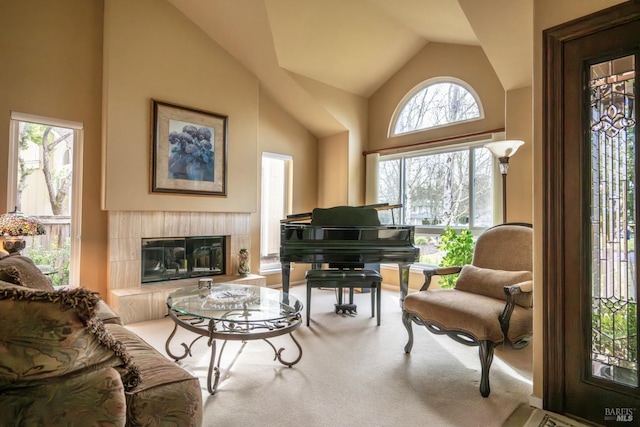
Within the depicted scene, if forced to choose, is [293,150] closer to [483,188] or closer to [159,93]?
[159,93]

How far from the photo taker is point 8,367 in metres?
0.86

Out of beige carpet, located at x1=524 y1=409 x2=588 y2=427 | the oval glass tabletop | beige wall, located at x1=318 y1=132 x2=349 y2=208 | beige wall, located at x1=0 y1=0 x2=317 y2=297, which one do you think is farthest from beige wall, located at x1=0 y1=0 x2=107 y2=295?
beige carpet, located at x1=524 y1=409 x2=588 y2=427

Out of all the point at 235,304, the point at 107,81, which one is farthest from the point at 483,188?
the point at 107,81

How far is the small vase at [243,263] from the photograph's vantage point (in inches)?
186

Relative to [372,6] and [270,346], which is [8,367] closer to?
[270,346]

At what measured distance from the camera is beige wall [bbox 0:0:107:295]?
336cm

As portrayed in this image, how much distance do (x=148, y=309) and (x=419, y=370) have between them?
9.65 ft

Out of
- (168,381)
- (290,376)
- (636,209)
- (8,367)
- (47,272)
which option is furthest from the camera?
(47,272)

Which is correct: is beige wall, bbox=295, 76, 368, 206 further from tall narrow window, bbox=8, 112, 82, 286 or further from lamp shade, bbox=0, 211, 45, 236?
lamp shade, bbox=0, 211, 45, 236

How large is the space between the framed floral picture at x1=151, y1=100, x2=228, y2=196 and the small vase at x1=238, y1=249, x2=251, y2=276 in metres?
0.87

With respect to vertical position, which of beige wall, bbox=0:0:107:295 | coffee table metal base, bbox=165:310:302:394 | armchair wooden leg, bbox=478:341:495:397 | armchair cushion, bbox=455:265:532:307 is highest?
beige wall, bbox=0:0:107:295

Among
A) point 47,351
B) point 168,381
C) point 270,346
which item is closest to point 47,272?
point 270,346

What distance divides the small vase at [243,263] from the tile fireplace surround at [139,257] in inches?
5.0

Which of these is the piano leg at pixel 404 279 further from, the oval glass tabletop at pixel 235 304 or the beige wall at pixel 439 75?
the beige wall at pixel 439 75
